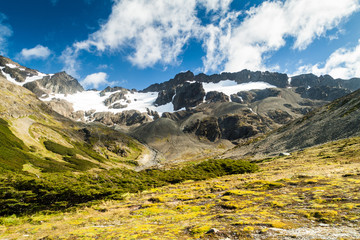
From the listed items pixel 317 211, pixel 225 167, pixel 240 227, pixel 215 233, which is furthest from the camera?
pixel 225 167

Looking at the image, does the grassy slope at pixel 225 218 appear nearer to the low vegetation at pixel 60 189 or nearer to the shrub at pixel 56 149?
the low vegetation at pixel 60 189

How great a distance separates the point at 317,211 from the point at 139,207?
14868 mm

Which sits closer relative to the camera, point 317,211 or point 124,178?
point 317,211

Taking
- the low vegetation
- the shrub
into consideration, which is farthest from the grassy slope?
the shrub

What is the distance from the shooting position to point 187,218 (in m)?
13.2

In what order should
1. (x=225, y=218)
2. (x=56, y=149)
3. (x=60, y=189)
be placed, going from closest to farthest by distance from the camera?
(x=225, y=218)
(x=60, y=189)
(x=56, y=149)

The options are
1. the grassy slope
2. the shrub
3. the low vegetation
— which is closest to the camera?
the grassy slope

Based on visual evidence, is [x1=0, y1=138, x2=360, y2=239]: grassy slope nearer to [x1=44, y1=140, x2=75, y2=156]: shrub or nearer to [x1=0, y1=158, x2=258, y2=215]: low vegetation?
[x1=0, y1=158, x2=258, y2=215]: low vegetation

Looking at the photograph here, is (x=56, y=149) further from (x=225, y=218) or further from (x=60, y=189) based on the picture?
(x=225, y=218)

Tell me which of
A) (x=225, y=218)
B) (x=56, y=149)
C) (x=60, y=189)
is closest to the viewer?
(x=225, y=218)

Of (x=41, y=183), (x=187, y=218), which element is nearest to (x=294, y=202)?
(x=187, y=218)

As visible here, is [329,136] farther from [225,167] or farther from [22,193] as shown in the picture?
[22,193]

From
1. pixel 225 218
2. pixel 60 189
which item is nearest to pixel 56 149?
pixel 60 189

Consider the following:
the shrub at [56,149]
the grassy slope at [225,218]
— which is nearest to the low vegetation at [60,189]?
the grassy slope at [225,218]
